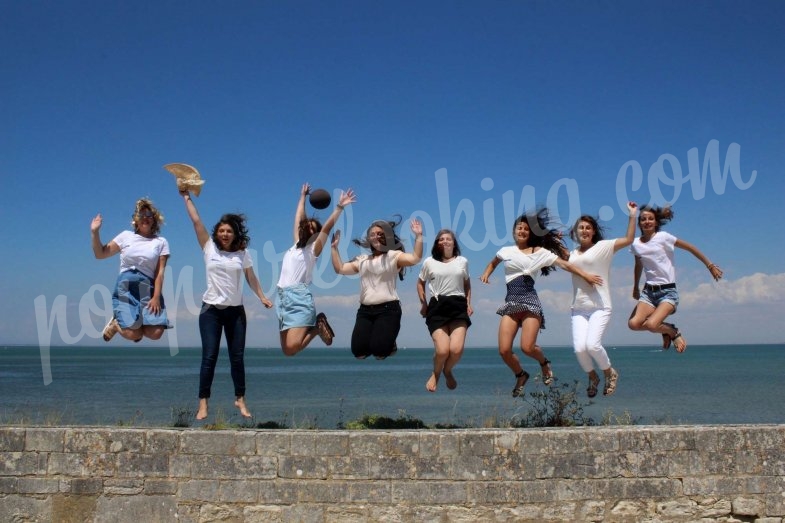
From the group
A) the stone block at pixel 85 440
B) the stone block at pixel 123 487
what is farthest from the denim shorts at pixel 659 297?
the stone block at pixel 85 440

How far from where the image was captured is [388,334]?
24.9 ft

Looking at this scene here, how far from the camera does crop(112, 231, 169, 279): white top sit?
7.76 m

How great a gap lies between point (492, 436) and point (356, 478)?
152cm

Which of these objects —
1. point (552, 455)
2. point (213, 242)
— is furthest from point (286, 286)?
point (552, 455)

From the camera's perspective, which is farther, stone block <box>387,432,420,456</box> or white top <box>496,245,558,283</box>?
white top <box>496,245,558,283</box>

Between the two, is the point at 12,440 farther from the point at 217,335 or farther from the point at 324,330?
the point at 324,330

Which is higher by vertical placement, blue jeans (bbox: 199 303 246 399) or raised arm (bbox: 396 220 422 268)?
raised arm (bbox: 396 220 422 268)

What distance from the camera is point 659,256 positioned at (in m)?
8.07

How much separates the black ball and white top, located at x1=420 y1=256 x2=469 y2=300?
1.42 metres

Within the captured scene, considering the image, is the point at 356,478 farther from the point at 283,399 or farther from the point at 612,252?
the point at 283,399

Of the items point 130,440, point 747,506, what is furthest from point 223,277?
point 747,506

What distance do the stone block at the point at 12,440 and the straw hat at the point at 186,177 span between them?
330cm

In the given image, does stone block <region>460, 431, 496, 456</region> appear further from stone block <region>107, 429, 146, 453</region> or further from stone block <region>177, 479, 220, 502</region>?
stone block <region>107, 429, 146, 453</region>

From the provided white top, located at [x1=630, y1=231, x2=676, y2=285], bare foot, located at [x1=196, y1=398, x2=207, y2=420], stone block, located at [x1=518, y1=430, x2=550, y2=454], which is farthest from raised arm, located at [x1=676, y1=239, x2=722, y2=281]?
bare foot, located at [x1=196, y1=398, x2=207, y2=420]
